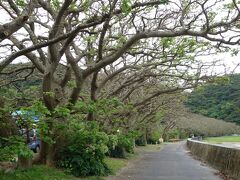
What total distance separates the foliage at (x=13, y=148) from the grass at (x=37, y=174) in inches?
72.9

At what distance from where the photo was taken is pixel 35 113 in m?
10.3

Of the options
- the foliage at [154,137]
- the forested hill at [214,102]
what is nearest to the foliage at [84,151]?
the forested hill at [214,102]

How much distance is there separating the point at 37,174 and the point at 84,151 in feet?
13.0

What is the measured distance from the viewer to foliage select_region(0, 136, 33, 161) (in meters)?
10.1

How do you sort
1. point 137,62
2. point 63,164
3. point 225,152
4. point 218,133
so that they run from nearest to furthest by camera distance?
1. point 63,164
2. point 225,152
3. point 137,62
4. point 218,133

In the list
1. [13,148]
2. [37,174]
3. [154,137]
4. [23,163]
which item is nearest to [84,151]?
[23,163]

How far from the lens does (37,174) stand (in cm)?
1429

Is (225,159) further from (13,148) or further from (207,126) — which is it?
(207,126)

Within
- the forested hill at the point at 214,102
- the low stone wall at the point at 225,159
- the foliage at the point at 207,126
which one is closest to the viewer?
the low stone wall at the point at 225,159

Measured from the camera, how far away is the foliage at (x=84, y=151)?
51.0ft

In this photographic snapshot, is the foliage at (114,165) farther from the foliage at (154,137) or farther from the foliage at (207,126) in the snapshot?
the foliage at (207,126)

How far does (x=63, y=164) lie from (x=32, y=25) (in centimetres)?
556

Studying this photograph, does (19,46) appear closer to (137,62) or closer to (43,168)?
(43,168)

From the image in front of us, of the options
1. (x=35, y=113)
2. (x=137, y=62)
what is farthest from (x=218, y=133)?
(x=35, y=113)
